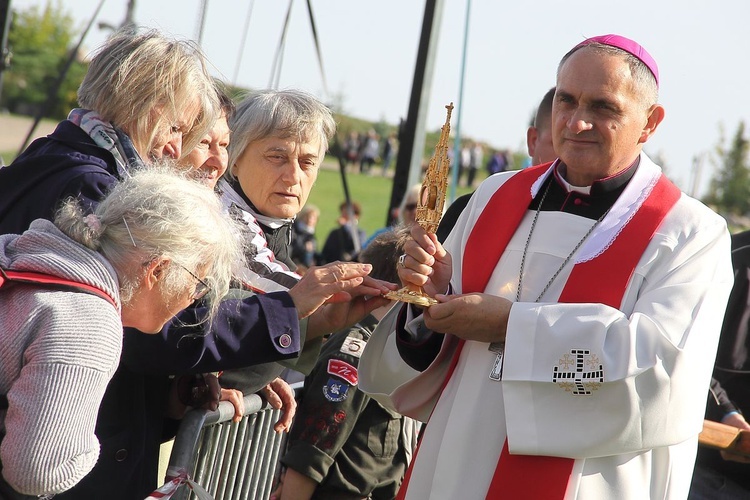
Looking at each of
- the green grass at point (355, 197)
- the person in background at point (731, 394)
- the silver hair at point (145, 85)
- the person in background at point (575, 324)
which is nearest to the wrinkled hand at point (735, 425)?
the person in background at point (731, 394)

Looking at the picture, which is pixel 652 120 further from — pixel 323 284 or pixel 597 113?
pixel 323 284

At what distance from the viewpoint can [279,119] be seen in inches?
143

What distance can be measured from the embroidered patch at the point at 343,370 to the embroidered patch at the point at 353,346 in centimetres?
5

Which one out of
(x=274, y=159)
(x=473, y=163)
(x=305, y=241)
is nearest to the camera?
(x=274, y=159)

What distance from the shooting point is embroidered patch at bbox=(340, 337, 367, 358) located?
11.7 feet

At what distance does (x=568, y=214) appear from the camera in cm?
308

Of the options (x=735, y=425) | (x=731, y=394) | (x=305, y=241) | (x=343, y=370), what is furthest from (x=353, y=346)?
(x=305, y=241)

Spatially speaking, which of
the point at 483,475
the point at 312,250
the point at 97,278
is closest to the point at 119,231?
the point at 97,278

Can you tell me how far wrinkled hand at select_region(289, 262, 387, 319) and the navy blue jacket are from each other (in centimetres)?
5

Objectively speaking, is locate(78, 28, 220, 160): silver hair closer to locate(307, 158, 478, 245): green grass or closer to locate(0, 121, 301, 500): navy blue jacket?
locate(0, 121, 301, 500): navy blue jacket

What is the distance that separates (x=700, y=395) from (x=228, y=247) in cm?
138

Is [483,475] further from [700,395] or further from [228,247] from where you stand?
[228,247]

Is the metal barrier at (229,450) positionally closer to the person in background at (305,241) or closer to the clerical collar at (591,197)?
the clerical collar at (591,197)

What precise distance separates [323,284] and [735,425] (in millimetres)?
2544
